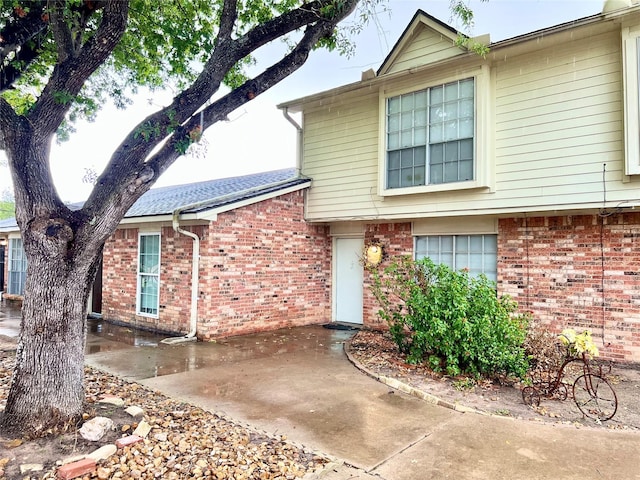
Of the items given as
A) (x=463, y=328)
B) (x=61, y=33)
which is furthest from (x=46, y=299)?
(x=463, y=328)

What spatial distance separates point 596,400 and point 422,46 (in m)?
6.89

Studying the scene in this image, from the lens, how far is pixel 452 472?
3.42 m

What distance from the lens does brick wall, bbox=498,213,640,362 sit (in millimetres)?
6930

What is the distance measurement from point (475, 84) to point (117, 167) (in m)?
6.36

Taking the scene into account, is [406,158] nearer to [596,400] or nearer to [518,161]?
[518,161]

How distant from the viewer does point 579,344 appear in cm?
473

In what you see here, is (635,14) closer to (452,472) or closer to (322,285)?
(452,472)

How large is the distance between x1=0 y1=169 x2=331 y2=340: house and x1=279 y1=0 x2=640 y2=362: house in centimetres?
134

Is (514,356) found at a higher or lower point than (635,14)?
lower

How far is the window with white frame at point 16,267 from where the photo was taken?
14.9 meters

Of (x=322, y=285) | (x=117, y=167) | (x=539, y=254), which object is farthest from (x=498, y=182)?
(x=117, y=167)

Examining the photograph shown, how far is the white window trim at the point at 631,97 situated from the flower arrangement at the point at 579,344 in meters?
2.95

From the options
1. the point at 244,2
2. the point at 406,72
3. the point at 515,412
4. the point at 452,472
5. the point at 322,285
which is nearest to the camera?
the point at 452,472

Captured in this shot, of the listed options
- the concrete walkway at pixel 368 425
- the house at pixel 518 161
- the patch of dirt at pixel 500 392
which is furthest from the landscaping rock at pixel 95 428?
the house at pixel 518 161
